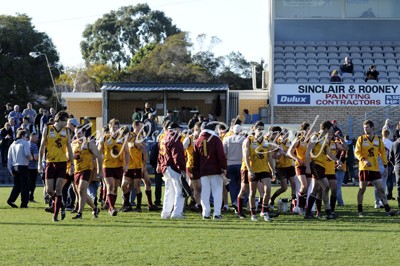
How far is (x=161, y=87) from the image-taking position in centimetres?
3619

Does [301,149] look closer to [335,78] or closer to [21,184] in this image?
[21,184]

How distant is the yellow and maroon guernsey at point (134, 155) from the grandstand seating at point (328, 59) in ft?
66.2

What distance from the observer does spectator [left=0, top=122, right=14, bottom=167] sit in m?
30.6

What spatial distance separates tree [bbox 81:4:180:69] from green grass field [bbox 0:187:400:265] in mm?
74574

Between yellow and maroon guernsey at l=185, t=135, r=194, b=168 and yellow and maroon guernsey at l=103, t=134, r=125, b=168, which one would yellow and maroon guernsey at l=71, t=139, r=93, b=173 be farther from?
yellow and maroon guernsey at l=185, t=135, r=194, b=168

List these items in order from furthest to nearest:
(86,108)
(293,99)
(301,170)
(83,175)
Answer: (86,108) < (293,99) < (301,170) < (83,175)

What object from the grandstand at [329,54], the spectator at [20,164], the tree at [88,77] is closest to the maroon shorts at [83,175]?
the spectator at [20,164]

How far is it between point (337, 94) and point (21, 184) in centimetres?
1987

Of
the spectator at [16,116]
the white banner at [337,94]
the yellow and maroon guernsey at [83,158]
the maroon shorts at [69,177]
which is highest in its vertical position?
the white banner at [337,94]

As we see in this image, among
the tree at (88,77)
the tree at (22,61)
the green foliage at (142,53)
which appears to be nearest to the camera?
the tree at (22,61)

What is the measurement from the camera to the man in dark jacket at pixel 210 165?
50.6ft

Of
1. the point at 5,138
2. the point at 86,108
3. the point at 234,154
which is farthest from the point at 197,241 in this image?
the point at 86,108

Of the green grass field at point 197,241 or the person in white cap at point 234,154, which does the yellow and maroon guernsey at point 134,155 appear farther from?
the person in white cap at point 234,154

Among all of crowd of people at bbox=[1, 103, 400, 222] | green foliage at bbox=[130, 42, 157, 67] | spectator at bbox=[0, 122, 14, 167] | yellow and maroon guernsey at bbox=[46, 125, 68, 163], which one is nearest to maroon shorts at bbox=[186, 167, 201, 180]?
crowd of people at bbox=[1, 103, 400, 222]
